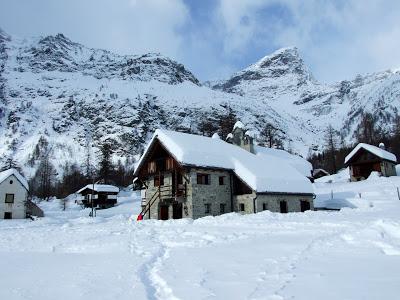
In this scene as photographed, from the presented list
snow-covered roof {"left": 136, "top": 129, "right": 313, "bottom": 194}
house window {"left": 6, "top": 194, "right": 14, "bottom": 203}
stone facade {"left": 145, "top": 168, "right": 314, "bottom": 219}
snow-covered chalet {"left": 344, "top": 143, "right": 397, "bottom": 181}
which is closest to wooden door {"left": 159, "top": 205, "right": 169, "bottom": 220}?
stone facade {"left": 145, "top": 168, "right": 314, "bottom": 219}

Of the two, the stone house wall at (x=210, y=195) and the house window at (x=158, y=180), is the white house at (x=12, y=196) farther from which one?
the stone house wall at (x=210, y=195)

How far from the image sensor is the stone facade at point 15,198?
5100 centimetres

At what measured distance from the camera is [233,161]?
35.0m

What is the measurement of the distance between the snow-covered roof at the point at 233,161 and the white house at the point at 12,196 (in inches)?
982

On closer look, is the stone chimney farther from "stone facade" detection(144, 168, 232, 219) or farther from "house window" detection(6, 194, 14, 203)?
"house window" detection(6, 194, 14, 203)

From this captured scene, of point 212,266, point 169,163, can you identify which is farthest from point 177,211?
point 212,266

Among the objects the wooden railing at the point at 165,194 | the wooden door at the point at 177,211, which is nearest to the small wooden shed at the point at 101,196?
the wooden railing at the point at 165,194

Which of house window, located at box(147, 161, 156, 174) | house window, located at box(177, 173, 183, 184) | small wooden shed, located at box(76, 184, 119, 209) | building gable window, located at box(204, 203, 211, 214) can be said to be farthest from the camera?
small wooden shed, located at box(76, 184, 119, 209)

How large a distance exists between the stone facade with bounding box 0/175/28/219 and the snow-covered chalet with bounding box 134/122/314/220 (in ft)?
79.6

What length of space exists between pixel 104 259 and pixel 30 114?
638 feet

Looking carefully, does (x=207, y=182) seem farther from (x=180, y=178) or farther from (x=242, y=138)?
(x=242, y=138)

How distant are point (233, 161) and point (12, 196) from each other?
1332 inches

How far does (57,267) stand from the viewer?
10.2 m

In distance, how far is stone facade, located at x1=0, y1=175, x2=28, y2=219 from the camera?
167 feet
